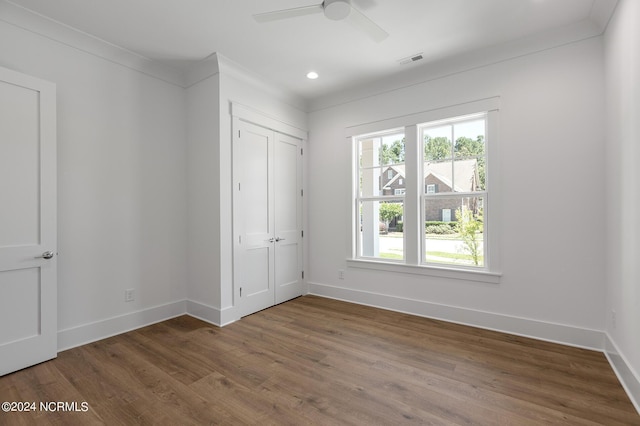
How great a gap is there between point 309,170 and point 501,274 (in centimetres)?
288

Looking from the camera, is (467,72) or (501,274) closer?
(501,274)

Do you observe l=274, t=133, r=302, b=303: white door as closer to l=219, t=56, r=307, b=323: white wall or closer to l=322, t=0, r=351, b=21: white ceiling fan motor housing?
l=219, t=56, r=307, b=323: white wall

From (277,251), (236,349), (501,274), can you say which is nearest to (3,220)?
(236,349)

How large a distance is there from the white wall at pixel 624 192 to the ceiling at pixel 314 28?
0.44 meters

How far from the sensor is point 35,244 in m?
2.48

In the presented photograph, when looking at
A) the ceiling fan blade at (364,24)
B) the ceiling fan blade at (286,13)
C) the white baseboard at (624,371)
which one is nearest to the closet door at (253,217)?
the ceiling fan blade at (286,13)

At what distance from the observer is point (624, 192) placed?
86.8 inches

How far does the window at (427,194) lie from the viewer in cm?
339

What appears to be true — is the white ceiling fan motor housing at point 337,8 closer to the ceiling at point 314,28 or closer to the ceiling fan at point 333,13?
the ceiling fan at point 333,13

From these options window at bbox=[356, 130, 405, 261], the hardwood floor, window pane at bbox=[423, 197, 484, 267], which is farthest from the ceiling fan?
the hardwood floor

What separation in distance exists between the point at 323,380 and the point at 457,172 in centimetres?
265

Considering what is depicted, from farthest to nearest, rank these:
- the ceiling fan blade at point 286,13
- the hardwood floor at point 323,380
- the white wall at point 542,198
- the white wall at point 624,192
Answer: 1. the white wall at point 542,198
2. the ceiling fan blade at point 286,13
3. the white wall at point 624,192
4. the hardwood floor at point 323,380

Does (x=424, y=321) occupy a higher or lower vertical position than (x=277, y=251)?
lower

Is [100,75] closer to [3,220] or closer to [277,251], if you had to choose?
[3,220]
